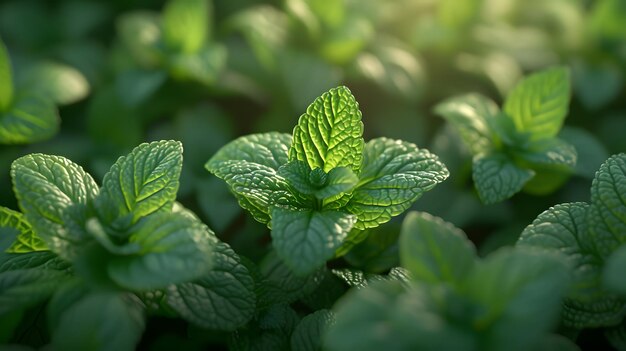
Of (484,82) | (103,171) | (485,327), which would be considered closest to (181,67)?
(103,171)

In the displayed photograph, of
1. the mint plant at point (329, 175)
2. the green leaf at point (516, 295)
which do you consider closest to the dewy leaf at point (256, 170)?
the mint plant at point (329, 175)

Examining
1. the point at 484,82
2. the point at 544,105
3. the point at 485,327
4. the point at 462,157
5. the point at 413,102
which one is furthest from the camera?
the point at 484,82

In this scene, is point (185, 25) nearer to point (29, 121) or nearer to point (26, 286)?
point (29, 121)

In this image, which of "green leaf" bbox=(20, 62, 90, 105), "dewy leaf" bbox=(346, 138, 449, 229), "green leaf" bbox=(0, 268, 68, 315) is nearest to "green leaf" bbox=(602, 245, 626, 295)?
"dewy leaf" bbox=(346, 138, 449, 229)

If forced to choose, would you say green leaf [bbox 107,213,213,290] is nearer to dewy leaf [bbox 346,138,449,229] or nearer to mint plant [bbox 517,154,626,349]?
dewy leaf [bbox 346,138,449,229]

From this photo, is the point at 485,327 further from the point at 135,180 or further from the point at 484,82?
the point at 484,82
